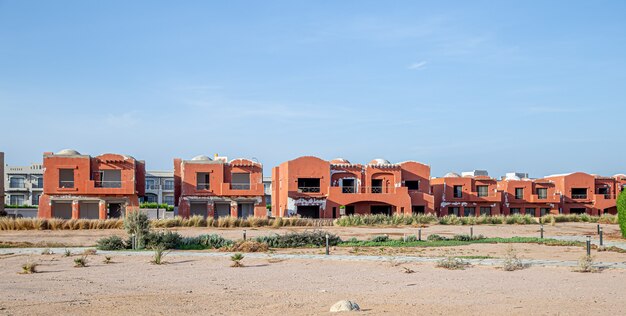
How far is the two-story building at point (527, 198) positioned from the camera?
→ 66.6 metres

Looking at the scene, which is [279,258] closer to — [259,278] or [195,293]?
[259,278]

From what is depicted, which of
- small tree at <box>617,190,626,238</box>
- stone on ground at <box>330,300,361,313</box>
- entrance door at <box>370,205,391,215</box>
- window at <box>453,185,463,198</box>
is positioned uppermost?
window at <box>453,185,463,198</box>

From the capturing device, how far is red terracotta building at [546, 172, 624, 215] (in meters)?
68.1

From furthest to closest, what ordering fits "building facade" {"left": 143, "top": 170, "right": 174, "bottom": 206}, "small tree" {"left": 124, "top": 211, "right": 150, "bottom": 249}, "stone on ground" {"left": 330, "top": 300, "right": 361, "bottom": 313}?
"building facade" {"left": 143, "top": 170, "right": 174, "bottom": 206} < "small tree" {"left": 124, "top": 211, "right": 150, "bottom": 249} < "stone on ground" {"left": 330, "top": 300, "right": 361, "bottom": 313}

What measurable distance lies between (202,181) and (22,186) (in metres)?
32.6

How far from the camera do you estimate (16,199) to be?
75875mm

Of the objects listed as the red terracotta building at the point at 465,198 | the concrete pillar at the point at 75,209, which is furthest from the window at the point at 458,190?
the concrete pillar at the point at 75,209

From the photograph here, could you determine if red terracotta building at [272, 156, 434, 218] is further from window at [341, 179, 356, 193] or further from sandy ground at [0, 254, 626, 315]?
sandy ground at [0, 254, 626, 315]

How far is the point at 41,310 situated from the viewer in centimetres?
1205

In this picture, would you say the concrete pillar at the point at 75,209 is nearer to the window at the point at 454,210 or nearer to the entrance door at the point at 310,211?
the entrance door at the point at 310,211

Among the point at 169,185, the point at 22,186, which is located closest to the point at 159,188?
the point at 169,185

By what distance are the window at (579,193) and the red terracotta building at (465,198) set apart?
989cm

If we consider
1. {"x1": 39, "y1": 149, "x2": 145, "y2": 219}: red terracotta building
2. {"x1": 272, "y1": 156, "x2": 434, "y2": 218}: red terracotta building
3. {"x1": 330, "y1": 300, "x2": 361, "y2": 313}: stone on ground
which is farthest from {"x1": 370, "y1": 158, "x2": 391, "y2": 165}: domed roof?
{"x1": 330, "y1": 300, "x2": 361, "y2": 313}: stone on ground

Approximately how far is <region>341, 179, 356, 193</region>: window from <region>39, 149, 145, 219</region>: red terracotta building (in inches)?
706
